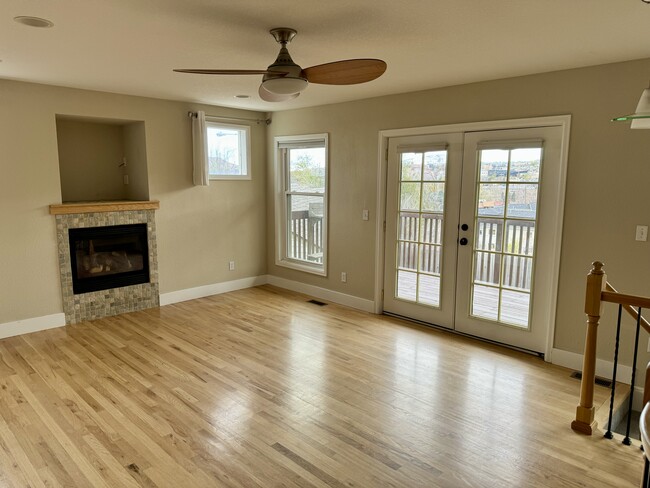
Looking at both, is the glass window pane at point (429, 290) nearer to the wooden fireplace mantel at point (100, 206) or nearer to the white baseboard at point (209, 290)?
the white baseboard at point (209, 290)

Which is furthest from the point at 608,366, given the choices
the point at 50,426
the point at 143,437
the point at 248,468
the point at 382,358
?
the point at 50,426

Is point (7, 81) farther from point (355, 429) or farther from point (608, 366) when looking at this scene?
point (608, 366)

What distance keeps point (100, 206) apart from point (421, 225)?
3.49 meters

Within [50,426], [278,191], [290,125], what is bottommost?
[50,426]

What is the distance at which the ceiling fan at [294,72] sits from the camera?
252 centimetres

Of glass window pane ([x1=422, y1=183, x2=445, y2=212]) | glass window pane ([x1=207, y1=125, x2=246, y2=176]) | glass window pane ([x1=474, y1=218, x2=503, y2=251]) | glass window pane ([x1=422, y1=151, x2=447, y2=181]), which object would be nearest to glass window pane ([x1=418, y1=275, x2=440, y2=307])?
glass window pane ([x1=474, y1=218, x2=503, y2=251])

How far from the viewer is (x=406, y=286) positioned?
191 inches

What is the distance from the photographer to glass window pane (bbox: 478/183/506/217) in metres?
3.97

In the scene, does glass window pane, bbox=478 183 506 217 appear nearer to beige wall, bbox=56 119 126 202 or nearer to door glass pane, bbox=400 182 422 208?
door glass pane, bbox=400 182 422 208

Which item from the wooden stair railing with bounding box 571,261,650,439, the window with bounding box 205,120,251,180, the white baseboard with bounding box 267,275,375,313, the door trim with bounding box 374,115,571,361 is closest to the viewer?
the wooden stair railing with bounding box 571,261,650,439

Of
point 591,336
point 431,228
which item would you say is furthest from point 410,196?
point 591,336

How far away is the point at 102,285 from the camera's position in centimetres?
496

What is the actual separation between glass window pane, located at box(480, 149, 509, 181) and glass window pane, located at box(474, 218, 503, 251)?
0.40 meters

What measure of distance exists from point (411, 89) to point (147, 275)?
3724mm
